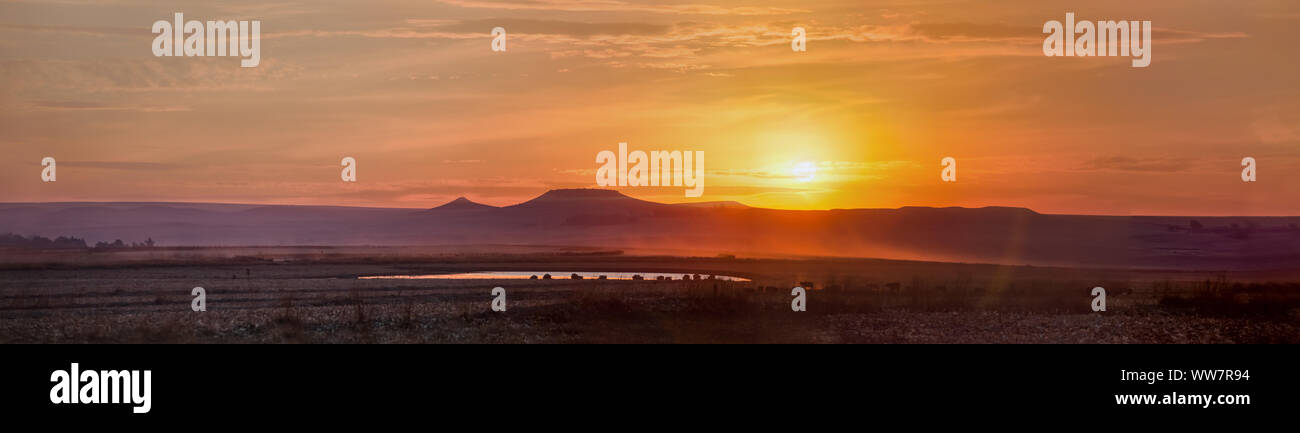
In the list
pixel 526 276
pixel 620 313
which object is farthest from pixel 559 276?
pixel 620 313

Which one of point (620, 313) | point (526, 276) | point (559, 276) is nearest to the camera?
point (620, 313)

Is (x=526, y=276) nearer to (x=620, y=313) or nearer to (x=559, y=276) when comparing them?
(x=559, y=276)

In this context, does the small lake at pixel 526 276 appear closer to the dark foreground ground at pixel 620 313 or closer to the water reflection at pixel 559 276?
the water reflection at pixel 559 276

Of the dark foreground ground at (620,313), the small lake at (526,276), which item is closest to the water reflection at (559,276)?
the small lake at (526,276)

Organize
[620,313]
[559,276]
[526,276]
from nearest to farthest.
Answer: [620,313], [559,276], [526,276]

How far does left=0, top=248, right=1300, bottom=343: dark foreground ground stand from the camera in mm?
25344

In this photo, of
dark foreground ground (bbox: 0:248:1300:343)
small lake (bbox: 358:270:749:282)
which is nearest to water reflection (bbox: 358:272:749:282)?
small lake (bbox: 358:270:749:282)

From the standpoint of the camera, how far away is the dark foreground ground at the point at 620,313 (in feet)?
83.1

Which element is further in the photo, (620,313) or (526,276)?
(526,276)

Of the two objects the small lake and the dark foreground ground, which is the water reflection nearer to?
the small lake

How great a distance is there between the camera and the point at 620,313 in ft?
94.3
